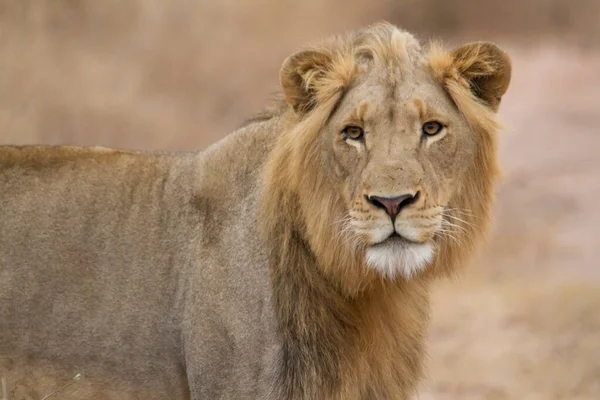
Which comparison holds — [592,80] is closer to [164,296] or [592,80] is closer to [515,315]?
[515,315]

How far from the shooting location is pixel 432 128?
4684 millimetres

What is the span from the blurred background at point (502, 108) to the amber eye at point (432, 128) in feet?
20.9

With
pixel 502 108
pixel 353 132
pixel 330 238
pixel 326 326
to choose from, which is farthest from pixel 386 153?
pixel 502 108

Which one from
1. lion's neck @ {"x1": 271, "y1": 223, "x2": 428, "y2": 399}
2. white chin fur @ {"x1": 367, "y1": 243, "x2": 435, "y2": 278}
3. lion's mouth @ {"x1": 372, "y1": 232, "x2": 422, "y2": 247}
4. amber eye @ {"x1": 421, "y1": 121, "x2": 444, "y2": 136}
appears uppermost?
amber eye @ {"x1": 421, "y1": 121, "x2": 444, "y2": 136}

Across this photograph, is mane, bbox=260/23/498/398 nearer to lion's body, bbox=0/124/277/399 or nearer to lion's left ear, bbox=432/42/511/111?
lion's left ear, bbox=432/42/511/111

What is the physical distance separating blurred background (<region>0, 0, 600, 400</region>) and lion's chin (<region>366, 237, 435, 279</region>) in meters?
6.37

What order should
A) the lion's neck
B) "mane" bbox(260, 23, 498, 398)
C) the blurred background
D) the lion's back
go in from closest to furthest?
"mane" bbox(260, 23, 498, 398), the lion's neck, the lion's back, the blurred background

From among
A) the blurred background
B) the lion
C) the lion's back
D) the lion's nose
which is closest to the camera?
the lion's nose

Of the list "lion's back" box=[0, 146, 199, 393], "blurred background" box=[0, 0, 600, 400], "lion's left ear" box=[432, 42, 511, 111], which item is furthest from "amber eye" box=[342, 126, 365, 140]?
"blurred background" box=[0, 0, 600, 400]

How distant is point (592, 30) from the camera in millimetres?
17047

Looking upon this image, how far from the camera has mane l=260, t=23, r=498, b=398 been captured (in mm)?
4793

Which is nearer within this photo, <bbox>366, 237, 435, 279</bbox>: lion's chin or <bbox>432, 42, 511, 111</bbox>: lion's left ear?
<bbox>366, 237, 435, 279</bbox>: lion's chin

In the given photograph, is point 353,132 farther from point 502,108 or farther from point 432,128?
point 502,108

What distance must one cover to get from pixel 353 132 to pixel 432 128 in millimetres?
322
